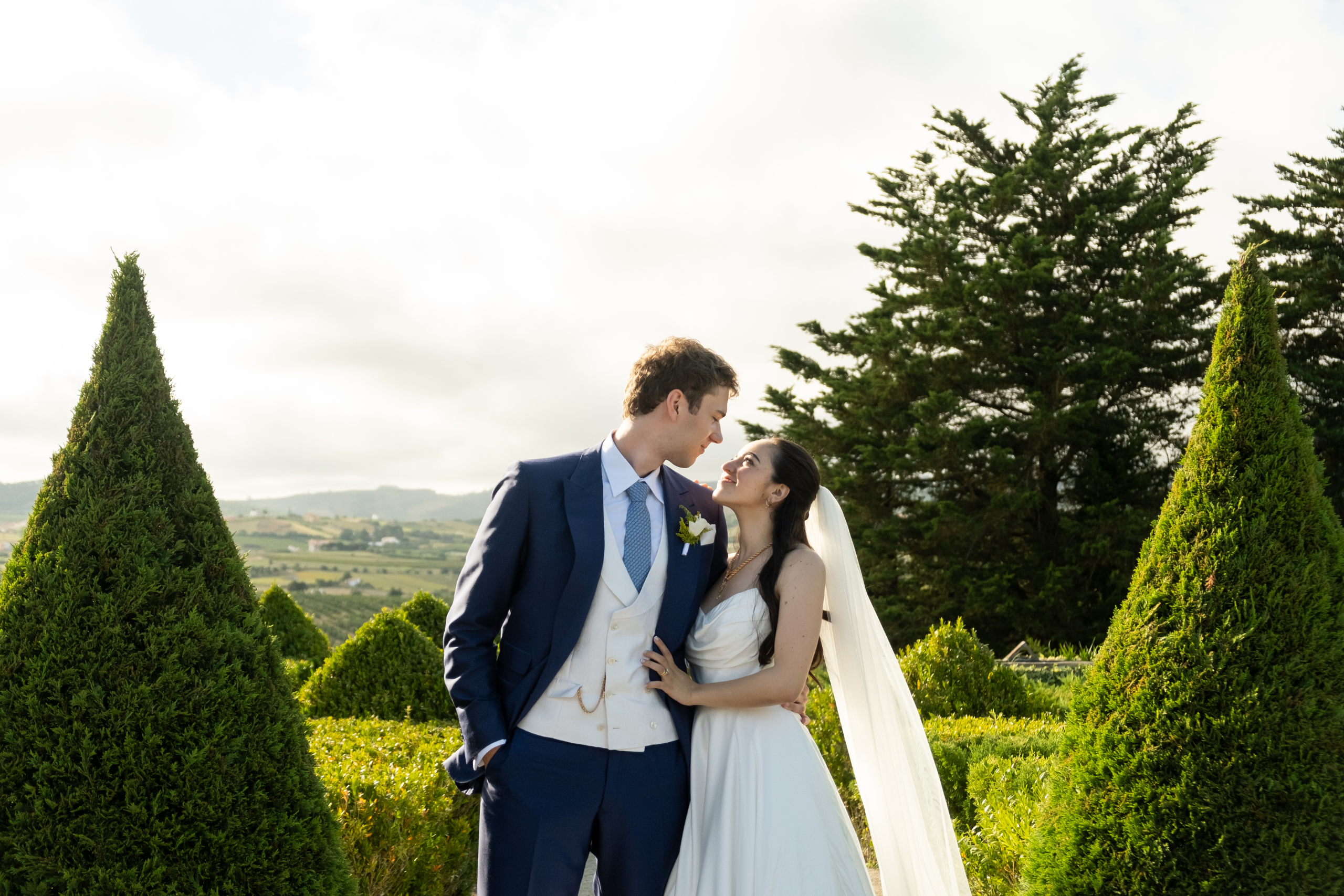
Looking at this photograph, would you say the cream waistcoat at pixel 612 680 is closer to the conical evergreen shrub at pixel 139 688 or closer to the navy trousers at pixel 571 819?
the navy trousers at pixel 571 819

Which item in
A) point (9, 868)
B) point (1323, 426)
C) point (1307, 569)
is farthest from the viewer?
point (1323, 426)

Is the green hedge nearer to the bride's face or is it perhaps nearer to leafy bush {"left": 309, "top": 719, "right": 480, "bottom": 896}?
the bride's face

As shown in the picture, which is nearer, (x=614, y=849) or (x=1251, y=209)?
(x=614, y=849)

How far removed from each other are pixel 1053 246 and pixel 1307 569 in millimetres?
17042

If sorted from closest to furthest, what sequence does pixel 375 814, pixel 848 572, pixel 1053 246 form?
pixel 848 572, pixel 375 814, pixel 1053 246

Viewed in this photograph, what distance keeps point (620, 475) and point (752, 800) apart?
1.22 m

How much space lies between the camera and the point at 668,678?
3006 millimetres

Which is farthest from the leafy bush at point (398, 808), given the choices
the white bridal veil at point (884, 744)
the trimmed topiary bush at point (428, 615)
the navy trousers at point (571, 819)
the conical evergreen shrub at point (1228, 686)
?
the trimmed topiary bush at point (428, 615)

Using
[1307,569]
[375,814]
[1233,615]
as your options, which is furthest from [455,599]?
[1307,569]

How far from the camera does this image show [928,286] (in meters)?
19.1

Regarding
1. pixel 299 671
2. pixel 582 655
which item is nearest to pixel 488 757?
pixel 582 655

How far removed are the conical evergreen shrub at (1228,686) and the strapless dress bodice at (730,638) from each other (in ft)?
3.78

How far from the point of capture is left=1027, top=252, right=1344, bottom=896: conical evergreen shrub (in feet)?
9.41

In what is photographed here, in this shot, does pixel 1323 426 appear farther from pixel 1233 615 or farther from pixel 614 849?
pixel 614 849
